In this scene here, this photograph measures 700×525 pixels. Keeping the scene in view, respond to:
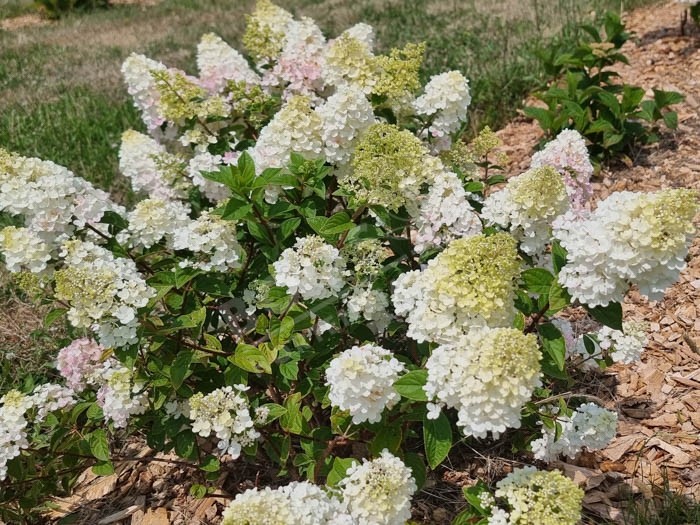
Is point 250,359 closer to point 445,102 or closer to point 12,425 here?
point 12,425

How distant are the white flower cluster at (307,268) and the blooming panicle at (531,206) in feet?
1.87

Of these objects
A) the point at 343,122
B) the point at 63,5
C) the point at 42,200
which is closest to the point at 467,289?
the point at 343,122

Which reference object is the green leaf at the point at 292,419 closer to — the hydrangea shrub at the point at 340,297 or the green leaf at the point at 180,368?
the hydrangea shrub at the point at 340,297

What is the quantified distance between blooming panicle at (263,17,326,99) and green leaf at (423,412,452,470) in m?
1.79

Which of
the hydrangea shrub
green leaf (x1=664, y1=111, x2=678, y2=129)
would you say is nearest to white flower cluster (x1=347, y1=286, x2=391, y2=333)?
the hydrangea shrub

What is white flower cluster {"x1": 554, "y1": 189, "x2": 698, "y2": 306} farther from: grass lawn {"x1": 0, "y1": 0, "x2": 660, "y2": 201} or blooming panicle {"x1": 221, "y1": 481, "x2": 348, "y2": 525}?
grass lawn {"x1": 0, "y1": 0, "x2": 660, "y2": 201}

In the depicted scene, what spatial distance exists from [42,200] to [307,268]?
1.09 meters

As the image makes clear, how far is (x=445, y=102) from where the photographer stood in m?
2.69

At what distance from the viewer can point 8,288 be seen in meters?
4.12

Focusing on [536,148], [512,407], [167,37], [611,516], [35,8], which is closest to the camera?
[512,407]

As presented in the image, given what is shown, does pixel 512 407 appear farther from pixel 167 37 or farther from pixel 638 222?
pixel 167 37

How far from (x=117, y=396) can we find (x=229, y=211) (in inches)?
30.3

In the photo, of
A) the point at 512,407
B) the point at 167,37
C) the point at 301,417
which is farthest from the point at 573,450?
the point at 167,37

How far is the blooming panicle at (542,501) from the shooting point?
1.61 meters
